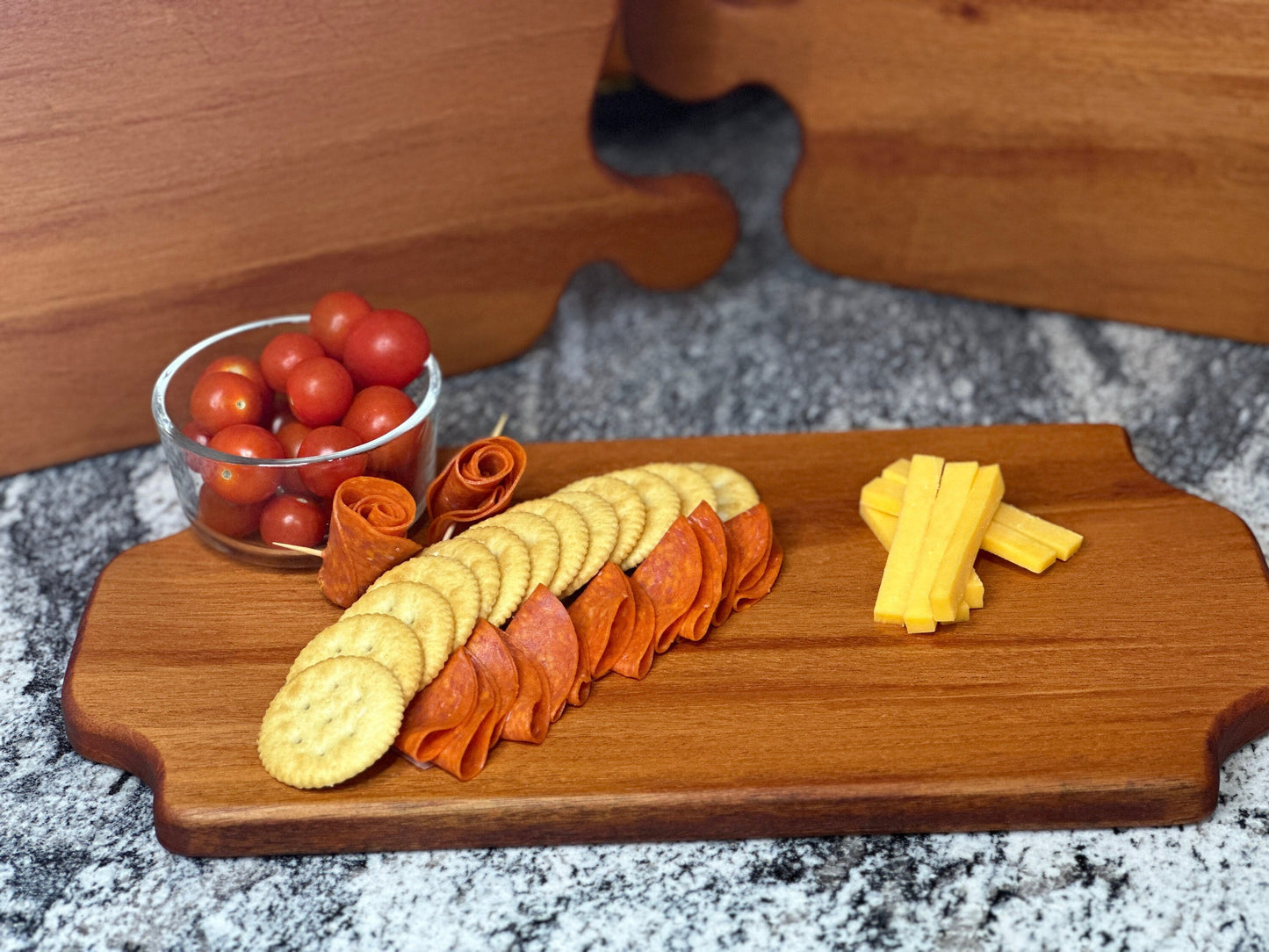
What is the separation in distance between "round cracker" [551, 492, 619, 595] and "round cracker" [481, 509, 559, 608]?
3 cm

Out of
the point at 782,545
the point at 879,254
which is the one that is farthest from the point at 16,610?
the point at 879,254

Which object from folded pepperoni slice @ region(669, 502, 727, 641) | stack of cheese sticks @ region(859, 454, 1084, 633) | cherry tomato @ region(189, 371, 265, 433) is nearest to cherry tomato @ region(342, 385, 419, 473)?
cherry tomato @ region(189, 371, 265, 433)

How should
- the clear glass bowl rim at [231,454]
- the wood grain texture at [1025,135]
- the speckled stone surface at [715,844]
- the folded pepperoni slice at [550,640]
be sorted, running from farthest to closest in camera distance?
the wood grain texture at [1025,135]
the clear glass bowl rim at [231,454]
the folded pepperoni slice at [550,640]
the speckled stone surface at [715,844]

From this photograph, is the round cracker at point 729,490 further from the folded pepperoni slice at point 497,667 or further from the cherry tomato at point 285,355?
the cherry tomato at point 285,355

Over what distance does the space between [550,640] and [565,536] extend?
14 cm

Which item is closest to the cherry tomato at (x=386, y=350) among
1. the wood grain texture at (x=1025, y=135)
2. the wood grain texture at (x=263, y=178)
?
the wood grain texture at (x=263, y=178)

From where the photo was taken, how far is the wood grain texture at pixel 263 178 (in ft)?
4.92

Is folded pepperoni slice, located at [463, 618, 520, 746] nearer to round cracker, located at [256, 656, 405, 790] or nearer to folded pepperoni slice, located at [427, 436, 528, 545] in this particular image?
round cracker, located at [256, 656, 405, 790]

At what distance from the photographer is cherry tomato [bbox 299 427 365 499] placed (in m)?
1.36

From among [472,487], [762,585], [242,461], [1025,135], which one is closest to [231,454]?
[242,461]

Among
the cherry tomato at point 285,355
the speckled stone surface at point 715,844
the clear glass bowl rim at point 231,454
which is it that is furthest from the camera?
the cherry tomato at point 285,355

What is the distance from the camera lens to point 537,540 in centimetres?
133

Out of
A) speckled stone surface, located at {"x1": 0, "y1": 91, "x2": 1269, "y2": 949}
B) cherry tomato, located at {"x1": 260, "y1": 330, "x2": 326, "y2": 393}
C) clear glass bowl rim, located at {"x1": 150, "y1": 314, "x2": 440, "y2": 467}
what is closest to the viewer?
speckled stone surface, located at {"x1": 0, "y1": 91, "x2": 1269, "y2": 949}

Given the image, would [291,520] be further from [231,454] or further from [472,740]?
[472,740]
